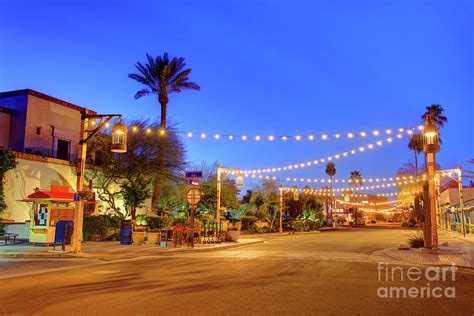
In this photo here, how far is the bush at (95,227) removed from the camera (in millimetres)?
26719

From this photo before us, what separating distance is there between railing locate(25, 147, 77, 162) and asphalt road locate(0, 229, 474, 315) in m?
18.7

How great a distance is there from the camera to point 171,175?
36.5 m

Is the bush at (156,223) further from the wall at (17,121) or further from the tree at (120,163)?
the wall at (17,121)

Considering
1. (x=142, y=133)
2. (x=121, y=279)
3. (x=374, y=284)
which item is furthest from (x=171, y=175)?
(x=374, y=284)

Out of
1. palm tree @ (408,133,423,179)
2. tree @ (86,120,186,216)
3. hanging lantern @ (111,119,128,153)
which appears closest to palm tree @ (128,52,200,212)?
tree @ (86,120,186,216)

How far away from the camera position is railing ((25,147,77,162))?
3036 cm

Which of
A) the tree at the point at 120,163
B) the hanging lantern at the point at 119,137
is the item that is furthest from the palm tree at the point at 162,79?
the hanging lantern at the point at 119,137

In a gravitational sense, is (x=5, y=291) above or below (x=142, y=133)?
below

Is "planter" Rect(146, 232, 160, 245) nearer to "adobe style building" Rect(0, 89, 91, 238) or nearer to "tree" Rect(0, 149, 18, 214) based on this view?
"adobe style building" Rect(0, 89, 91, 238)

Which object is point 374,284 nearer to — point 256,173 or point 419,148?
point 256,173

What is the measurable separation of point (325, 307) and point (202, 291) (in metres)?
2.96

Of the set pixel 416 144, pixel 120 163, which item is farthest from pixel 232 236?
pixel 416 144

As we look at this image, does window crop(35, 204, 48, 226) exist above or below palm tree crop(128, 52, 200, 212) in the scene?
below

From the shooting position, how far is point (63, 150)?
111 ft
